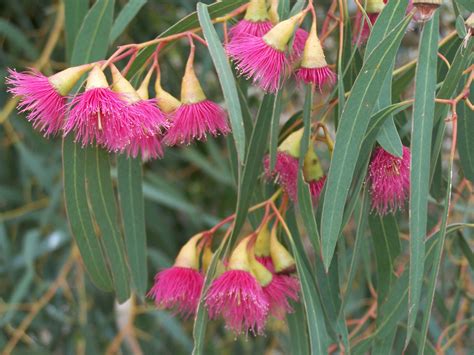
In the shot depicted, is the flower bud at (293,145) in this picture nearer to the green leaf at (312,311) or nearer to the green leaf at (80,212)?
the green leaf at (312,311)

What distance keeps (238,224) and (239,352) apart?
4.55 feet

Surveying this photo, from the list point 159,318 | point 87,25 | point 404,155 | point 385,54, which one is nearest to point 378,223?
point 404,155

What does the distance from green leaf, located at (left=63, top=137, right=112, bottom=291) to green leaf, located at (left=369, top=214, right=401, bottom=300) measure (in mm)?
328

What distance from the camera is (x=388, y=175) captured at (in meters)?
1.01

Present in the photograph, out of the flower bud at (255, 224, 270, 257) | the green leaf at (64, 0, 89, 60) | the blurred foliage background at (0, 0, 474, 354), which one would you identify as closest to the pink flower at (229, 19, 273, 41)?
the flower bud at (255, 224, 270, 257)

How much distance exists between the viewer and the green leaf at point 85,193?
1161mm

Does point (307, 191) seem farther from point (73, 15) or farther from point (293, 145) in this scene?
point (73, 15)

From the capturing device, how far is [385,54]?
95cm

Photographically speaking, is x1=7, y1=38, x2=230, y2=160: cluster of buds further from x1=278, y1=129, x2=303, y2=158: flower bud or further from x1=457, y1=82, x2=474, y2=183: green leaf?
x1=457, y1=82, x2=474, y2=183: green leaf

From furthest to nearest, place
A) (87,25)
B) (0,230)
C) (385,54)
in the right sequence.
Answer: (0,230) < (87,25) < (385,54)

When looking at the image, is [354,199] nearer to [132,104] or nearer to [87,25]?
[132,104]

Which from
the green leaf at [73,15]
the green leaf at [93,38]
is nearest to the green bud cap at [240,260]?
the green leaf at [93,38]

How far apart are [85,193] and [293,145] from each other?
26 centimetres

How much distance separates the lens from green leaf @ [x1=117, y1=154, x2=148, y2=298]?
1.24 metres
